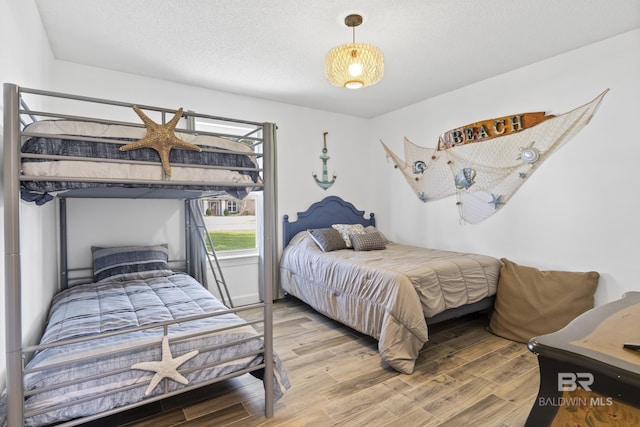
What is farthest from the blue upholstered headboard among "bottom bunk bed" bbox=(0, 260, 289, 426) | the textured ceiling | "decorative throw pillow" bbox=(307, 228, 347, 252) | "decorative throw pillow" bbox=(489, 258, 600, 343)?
"decorative throw pillow" bbox=(489, 258, 600, 343)

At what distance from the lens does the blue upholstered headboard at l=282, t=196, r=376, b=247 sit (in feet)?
13.5

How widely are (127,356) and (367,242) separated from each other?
2.62 metres

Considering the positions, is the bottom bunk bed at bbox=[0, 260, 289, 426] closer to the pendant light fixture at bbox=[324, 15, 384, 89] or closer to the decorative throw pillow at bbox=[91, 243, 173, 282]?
the decorative throw pillow at bbox=[91, 243, 173, 282]

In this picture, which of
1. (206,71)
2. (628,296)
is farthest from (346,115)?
(628,296)

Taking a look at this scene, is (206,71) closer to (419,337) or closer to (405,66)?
(405,66)

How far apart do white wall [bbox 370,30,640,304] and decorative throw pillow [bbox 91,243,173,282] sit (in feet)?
10.3

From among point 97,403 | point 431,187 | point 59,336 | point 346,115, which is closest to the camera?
point 97,403

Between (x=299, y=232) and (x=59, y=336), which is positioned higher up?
(x=299, y=232)

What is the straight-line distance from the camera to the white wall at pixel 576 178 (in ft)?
8.08

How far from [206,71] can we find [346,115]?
2.12 meters

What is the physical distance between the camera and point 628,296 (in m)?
1.53

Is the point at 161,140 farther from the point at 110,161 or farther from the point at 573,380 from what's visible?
the point at 573,380

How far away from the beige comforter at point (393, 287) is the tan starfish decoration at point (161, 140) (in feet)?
5.90

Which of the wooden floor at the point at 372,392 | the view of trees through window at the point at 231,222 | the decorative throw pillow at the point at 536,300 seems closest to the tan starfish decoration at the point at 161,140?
the wooden floor at the point at 372,392
